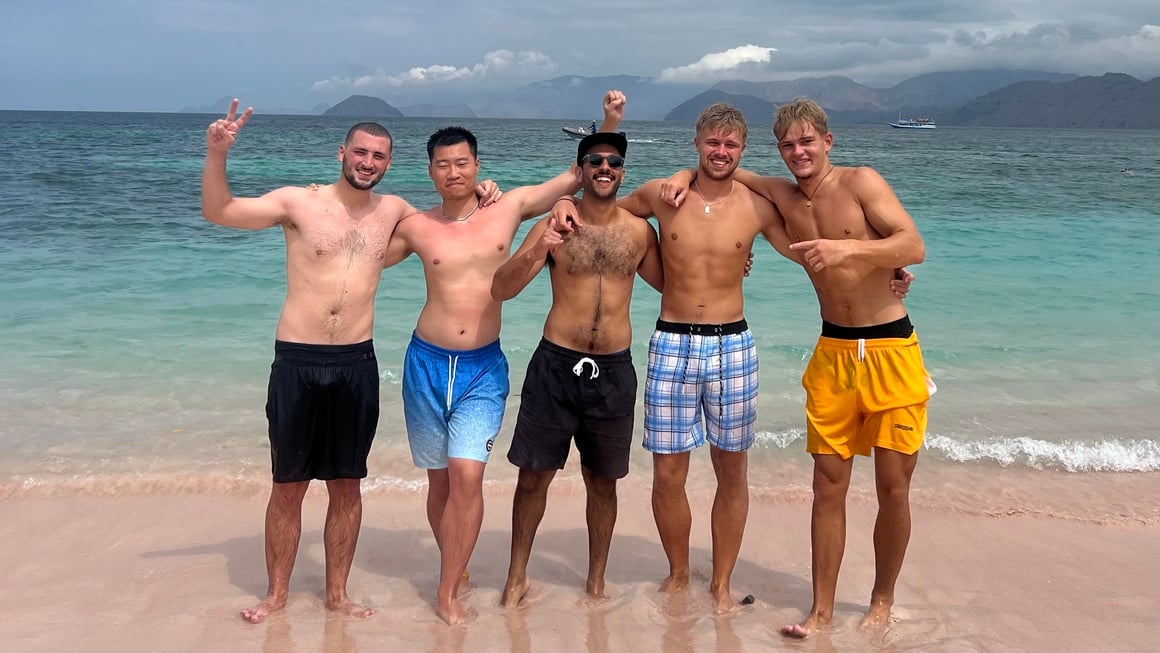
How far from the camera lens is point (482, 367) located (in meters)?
4.16

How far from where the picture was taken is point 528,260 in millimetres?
3883

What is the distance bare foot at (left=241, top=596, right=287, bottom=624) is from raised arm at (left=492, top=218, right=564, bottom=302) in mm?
1779

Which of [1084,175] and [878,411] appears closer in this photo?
[878,411]

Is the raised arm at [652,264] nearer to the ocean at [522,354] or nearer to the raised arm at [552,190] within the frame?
the raised arm at [552,190]

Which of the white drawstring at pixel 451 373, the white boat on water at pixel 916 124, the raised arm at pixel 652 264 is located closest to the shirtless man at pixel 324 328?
the white drawstring at pixel 451 373

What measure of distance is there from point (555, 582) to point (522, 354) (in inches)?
174

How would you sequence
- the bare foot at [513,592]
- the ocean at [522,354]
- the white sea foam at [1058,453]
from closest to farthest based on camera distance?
1. the bare foot at [513,592]
2. the ocean at [522,354]
3. the white sea foam at [1058,453]

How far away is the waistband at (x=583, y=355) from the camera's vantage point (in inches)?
161

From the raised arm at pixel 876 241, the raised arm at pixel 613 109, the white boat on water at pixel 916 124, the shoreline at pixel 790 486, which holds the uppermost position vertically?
the white boat on water at pixel 916 124

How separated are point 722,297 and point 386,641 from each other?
2151mm

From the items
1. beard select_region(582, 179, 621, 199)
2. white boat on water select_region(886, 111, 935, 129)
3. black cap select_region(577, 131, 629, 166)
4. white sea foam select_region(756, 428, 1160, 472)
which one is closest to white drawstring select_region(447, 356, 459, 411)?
beard select_region(582, 179, 621, 199)

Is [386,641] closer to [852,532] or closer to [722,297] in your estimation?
[722,297]

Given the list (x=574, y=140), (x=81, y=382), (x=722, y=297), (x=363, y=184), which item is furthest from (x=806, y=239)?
(x=574, y=140)

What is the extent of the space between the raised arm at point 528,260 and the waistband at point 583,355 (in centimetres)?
29
